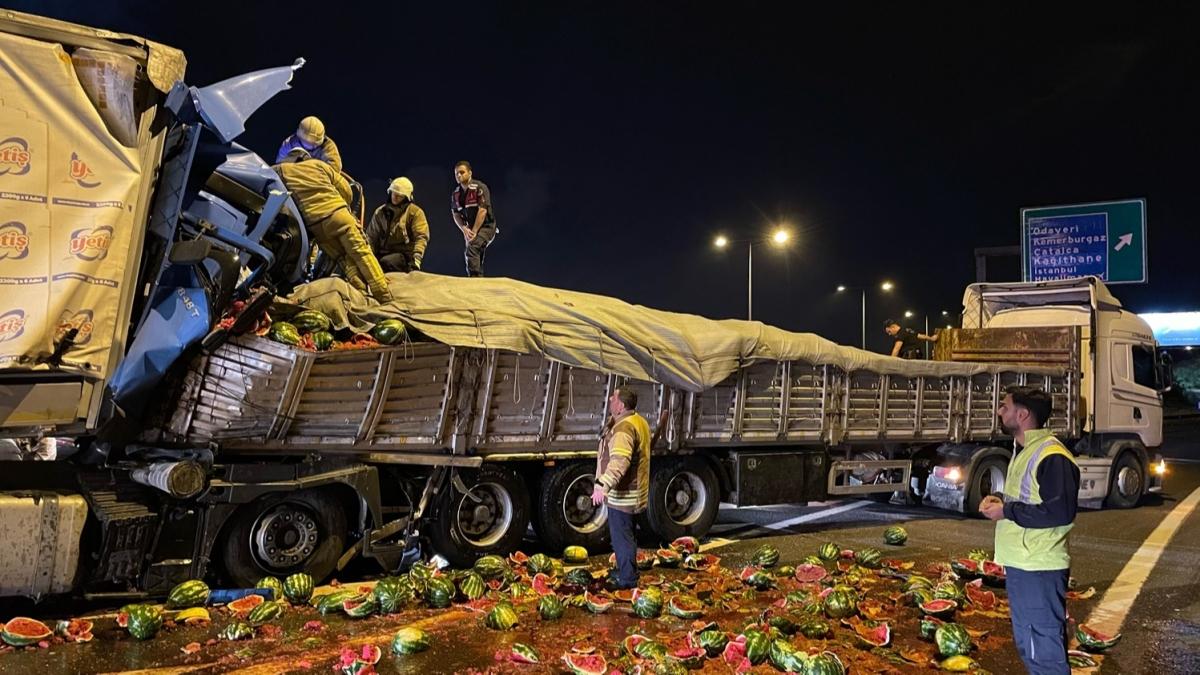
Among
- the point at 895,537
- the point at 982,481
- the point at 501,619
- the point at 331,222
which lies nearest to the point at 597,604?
the point at 501,619

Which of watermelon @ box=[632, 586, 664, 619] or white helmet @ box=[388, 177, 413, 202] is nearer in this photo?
watermelon @ box=[632, 586, 664, 619]

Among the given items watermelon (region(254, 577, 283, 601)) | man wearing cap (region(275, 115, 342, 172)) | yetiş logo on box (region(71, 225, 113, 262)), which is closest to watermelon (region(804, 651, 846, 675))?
watermelon (region(254, 577, 283, 601))

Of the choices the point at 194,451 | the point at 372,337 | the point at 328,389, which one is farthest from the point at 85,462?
the point at 372,337

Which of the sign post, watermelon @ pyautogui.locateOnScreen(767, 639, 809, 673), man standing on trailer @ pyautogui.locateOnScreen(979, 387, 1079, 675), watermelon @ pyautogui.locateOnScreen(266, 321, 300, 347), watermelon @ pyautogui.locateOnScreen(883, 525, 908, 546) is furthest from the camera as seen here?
the sign post

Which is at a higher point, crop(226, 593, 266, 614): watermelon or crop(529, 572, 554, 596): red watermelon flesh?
crop(529, 572, 554, 596): red watermelon flesh

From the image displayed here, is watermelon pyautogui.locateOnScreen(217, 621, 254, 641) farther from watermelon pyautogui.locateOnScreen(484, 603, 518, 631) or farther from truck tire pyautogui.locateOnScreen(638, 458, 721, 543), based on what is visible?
truck tire pyautogui.locateOnScreen(638, 458, 721, 543)

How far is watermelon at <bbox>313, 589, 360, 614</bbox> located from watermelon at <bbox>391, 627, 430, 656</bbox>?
0.96m

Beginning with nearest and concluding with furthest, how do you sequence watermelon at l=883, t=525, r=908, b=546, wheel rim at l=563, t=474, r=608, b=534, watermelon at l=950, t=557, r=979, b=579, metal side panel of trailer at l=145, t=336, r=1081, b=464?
1. metal side panel of trailer at l=145, t=336, r=1081, b=464
2. watermelon at l=950, t=557, r=979, b=579
3. wheel rim at l=563, t=474, r=608, b=534
4. watermelon at l=883, t=525, r=908, b=546

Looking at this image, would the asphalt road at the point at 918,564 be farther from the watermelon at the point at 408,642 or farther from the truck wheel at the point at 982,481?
the truck wheel at the point at 982,481

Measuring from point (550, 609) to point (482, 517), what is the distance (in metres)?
1.95

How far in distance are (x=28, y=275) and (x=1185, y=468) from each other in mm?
23989

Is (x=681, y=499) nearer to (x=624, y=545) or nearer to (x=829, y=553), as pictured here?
(x=829, y=553)

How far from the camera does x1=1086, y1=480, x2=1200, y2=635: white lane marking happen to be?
6.89 metres

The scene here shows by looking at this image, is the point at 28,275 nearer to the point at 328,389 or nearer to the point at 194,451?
the point at 194,451
